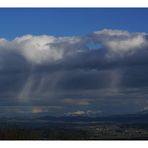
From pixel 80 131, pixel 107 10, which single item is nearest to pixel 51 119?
pixel 80 131

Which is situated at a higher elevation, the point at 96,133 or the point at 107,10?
the point at 107,10

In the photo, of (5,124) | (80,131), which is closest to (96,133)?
(80,131)
